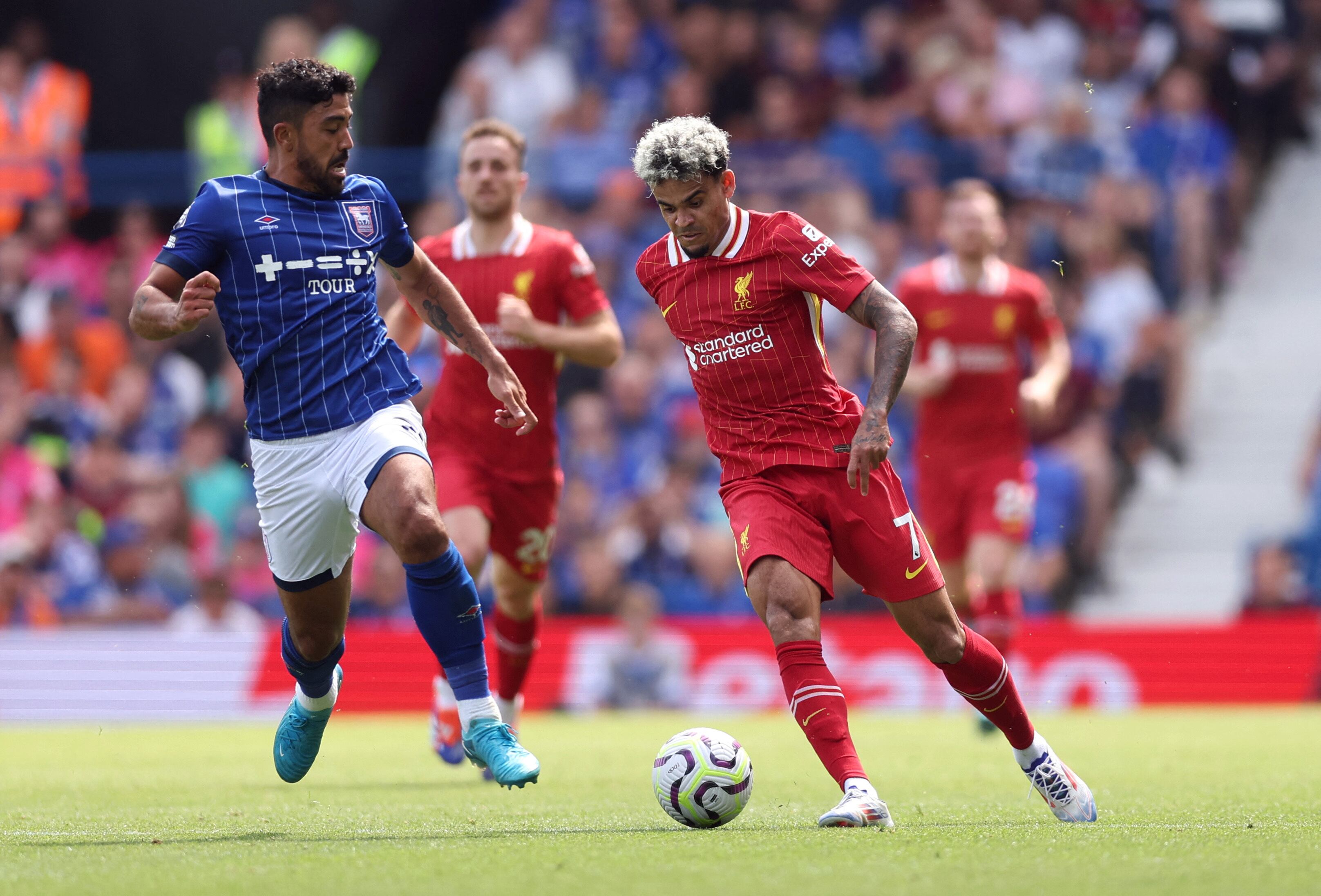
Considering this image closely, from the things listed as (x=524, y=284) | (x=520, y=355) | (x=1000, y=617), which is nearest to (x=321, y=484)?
(x=520, y=355)

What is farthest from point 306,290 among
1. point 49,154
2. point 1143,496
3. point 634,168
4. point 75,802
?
point 49,154

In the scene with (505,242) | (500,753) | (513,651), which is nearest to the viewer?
(500,753)

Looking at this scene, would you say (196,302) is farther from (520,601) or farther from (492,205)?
(520,601)

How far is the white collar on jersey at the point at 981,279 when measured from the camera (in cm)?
1085

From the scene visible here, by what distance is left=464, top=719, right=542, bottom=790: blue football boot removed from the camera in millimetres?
5898

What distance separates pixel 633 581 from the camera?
15.0m

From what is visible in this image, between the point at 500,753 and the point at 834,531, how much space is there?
147 cm

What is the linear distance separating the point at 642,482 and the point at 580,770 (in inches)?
303

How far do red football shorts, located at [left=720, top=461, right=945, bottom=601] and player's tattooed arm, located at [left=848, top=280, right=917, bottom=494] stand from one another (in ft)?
0.39

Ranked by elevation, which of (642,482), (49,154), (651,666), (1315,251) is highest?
(49,154)

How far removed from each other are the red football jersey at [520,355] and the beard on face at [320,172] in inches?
94.3

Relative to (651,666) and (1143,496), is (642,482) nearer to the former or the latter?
(651,666)

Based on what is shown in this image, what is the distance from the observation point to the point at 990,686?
6129mm

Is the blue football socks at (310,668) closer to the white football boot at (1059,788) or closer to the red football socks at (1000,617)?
the white football boot at (1059,788)
